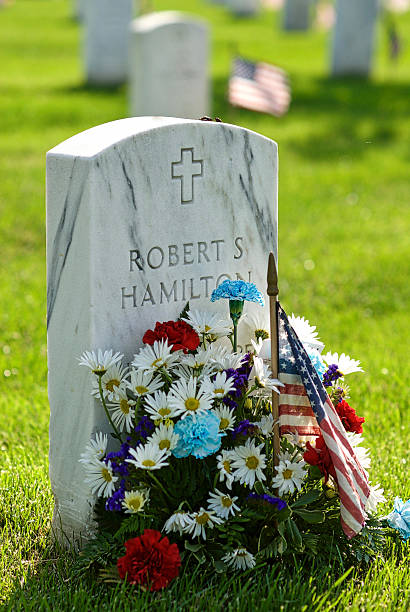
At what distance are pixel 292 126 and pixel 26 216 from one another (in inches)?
187

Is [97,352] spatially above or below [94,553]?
above

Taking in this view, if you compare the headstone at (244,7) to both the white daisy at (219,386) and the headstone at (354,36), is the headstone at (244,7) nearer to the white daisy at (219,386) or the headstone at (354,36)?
the headstone at (354,36)

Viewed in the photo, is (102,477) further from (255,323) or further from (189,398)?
(255,323)

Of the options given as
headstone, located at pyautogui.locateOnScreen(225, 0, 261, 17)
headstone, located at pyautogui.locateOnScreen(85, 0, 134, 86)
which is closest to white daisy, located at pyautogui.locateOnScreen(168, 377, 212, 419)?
headstone, located at pyautogui.locateOnScreen(85, 0, 134, 86)

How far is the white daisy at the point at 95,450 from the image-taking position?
302 centimetres

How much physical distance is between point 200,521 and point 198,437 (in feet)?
0.90

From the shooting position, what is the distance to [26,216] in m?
8.02

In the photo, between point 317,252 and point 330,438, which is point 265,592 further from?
point 317,252

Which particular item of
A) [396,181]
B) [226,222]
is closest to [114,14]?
[396,181]

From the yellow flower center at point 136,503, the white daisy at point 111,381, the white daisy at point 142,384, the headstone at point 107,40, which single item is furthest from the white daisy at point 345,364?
the headstone at point 107,40

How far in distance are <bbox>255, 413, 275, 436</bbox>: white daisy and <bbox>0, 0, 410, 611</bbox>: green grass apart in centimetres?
46

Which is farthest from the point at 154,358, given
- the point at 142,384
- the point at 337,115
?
the point at 337,115

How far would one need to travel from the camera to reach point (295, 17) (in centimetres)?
2173

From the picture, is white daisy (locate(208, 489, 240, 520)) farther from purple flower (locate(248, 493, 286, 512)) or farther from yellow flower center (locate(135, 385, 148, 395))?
yellow flower center (locate(135, 385, 148, 395))
